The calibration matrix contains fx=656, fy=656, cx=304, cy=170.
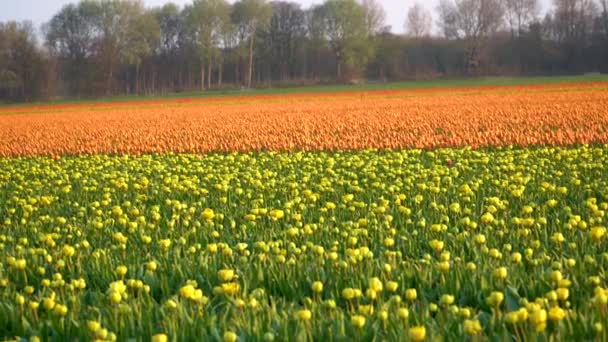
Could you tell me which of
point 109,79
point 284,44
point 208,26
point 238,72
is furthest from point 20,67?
point 284,44

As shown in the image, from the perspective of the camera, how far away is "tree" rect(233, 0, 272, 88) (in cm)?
9006

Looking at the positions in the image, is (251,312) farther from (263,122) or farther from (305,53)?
(305,53)

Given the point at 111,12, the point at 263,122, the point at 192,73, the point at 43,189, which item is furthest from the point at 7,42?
the point at 43,189

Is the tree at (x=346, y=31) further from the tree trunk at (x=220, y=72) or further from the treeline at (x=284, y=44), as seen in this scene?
the tree trunk at (x=220, y=72)

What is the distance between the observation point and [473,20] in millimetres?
90438

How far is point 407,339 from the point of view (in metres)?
3.30

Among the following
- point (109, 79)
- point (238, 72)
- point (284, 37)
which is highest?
point (284, 37)

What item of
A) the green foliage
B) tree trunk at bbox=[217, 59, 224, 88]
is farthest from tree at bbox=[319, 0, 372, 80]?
the green foliage

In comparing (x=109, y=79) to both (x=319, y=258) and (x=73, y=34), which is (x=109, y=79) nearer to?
(x=73, y=34)

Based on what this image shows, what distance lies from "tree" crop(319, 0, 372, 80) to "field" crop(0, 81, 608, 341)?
72.9 metres

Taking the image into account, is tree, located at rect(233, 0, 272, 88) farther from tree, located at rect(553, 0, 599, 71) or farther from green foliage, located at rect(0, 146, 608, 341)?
green foliage, located at rect(0, 146, 608, 341)

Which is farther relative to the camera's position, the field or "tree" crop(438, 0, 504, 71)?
"tree" crop(438, 0, 504, 71)

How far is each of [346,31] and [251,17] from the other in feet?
43.4

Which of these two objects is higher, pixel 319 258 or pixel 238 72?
pixel 238 72
